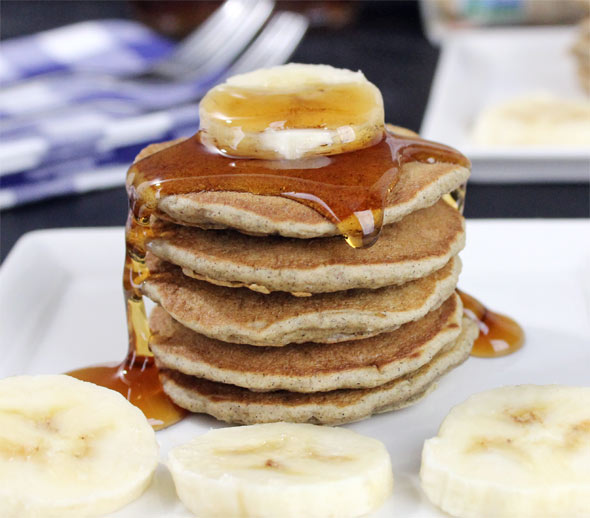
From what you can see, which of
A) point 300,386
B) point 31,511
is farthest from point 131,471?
point 300,386

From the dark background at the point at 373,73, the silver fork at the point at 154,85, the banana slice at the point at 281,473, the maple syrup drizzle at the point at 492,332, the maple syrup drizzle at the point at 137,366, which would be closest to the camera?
the banana slice at the point at 281,473

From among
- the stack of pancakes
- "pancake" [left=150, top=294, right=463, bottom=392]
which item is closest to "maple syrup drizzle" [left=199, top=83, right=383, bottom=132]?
the stack of pancakes

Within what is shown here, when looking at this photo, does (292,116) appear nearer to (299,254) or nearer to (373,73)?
(299,254)

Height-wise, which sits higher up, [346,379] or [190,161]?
[190,161]

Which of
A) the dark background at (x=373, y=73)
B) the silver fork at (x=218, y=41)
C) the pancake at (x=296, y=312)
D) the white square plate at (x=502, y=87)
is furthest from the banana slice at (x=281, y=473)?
the silver fork at (x=218, y=41)

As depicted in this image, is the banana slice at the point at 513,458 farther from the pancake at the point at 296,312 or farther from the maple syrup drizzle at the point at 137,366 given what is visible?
the maple syrup drizzle at the point at 137,366

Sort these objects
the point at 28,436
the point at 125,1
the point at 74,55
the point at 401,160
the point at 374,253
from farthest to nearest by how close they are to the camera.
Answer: the point at 125,1 < the point at 74,55 < the point at 401,160 < the point at 374,253 < the point at 28,436

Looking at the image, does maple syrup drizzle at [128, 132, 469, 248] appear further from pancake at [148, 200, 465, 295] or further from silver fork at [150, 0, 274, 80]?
silver fork at [150, 0, 274, 80]

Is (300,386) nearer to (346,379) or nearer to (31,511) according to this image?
(346,379)
